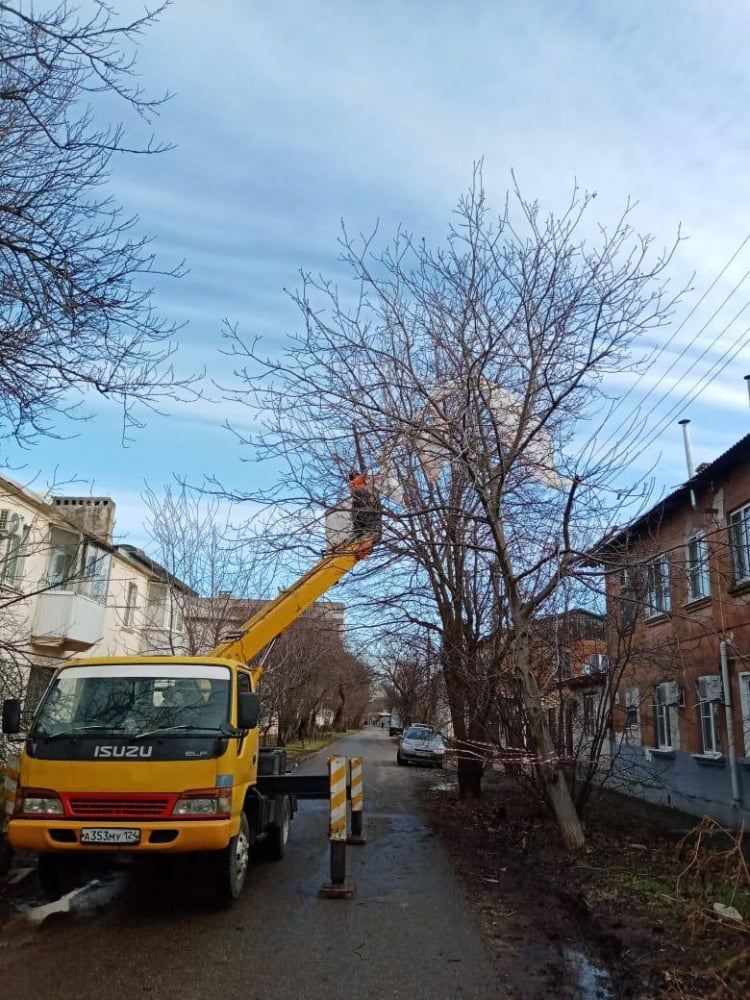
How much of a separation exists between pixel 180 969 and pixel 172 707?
253 centimetres

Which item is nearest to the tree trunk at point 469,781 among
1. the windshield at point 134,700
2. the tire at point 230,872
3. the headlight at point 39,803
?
the tire at point 230,872

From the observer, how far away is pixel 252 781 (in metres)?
8.49

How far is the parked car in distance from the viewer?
27.9 metres

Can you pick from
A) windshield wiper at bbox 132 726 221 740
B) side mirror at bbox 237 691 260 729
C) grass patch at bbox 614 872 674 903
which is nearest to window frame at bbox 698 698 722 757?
grass patch at bbox 614 872 674 903

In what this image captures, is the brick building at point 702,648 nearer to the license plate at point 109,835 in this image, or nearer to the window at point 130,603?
the license plate at point 109,835

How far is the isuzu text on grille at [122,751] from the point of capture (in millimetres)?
6754

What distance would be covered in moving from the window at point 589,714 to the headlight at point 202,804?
6241mm

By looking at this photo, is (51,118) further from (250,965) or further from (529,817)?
(529,817)

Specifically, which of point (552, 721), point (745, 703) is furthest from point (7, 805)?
point (745, 703)

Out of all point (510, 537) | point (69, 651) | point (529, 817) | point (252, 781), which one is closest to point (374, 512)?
point (510, 537)

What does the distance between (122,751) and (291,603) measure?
386cm

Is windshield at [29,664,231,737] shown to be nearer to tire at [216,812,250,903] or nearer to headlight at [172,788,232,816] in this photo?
headlight at [172,788,232,816]

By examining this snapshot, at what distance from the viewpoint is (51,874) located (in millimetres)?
7109

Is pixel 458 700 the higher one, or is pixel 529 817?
pixel 458 700
